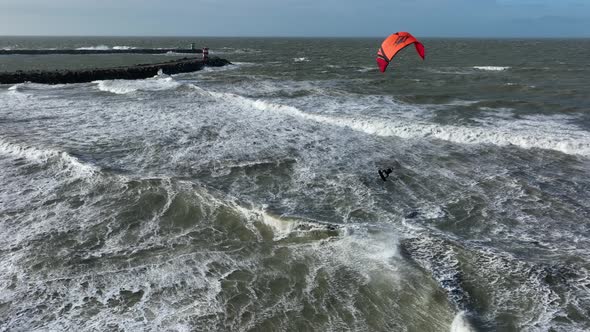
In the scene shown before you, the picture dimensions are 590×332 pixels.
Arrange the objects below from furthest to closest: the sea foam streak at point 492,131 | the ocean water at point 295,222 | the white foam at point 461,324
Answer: the sea foam streak at point 492,131, the ocean water at point 295,222, the white foam at point 461,324

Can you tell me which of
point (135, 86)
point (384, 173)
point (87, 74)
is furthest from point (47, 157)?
point (87, 74)

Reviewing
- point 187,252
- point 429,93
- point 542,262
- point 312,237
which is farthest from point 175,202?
point 429,93

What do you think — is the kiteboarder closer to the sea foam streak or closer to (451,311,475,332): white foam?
the sea foam streak

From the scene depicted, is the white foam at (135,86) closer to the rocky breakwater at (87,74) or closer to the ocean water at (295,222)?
the rocky breakwater at (87,74)

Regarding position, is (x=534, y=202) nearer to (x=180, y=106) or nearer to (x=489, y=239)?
(x=489, y=239)

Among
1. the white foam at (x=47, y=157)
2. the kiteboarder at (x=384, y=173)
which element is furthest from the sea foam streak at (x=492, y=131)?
the white foam at (x=47, y=157)

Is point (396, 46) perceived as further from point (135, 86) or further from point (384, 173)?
point (135, 86)
